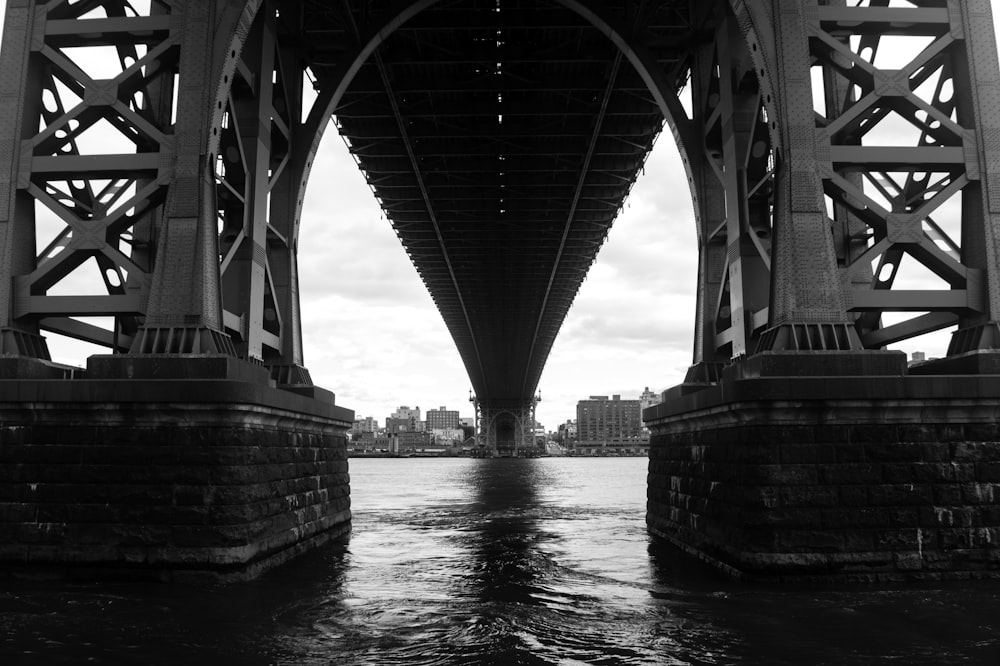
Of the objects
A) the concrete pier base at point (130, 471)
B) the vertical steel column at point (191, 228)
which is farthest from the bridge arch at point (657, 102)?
the concrete pier base at point (130, 471)

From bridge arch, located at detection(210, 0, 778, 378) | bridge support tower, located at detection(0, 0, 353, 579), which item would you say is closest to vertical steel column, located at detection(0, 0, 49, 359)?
bridge support tower, located at detection(0, 0, 353, 579)

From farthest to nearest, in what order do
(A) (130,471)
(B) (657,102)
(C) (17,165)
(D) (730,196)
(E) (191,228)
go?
(B) (657,102) → (D) (730,196) → (C) (17,165) → (E) (191,228) → (A) (130,471)

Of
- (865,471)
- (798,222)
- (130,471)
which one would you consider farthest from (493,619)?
(798,222)

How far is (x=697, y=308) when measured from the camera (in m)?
17.7

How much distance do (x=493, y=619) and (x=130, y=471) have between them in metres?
5.69

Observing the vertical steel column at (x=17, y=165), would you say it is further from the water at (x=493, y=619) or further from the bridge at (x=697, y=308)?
the water at (x=493, y=619)

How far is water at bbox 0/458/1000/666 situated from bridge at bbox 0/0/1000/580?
2.82 ft

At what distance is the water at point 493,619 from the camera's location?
27.9 feet

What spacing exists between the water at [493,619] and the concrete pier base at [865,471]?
483mm

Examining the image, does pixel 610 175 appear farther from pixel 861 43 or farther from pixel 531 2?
pixel 861 43

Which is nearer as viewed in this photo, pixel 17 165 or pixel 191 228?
pixel 191 228

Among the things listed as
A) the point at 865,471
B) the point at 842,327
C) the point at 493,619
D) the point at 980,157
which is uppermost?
the point at 980,157

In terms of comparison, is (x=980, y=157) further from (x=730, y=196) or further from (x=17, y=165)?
(x=17, y=165)

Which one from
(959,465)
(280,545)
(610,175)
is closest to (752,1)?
(959,465)
